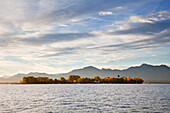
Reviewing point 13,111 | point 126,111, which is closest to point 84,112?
point 126,111

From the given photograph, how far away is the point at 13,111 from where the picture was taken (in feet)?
168

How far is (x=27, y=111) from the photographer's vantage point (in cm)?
5106

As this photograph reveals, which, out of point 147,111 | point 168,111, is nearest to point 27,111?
point 147,111

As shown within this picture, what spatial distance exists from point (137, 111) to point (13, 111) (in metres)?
32.1

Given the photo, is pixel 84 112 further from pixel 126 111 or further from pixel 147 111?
pixel 147 111

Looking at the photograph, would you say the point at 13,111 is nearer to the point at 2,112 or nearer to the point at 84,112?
the point at 2,112

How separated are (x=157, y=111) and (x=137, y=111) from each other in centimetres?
550

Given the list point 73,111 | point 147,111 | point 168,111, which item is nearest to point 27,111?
point 73,111

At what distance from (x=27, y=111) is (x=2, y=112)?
6.04 m

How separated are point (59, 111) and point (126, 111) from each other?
56.4ft

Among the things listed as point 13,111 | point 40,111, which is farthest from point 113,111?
point 13,111

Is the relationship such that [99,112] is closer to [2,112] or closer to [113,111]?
[113,111]

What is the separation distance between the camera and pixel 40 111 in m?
50.8

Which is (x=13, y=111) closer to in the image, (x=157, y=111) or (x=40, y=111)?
(x=40, y=111)
